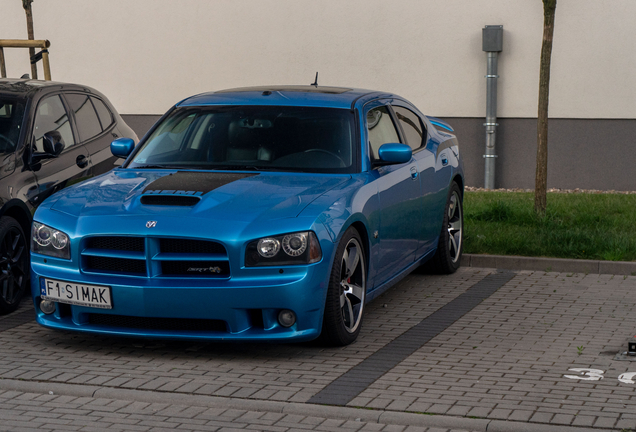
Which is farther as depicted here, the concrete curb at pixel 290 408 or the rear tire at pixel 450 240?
the rear tire at pixel 450 240

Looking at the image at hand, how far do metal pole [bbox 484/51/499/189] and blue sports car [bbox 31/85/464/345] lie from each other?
8312mm

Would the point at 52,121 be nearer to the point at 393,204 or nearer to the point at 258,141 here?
the point at 258,141

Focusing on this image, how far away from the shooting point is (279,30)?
55.6ft

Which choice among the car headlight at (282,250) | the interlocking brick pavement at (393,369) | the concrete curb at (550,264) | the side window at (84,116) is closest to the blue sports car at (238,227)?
the car headlight at (282,250)

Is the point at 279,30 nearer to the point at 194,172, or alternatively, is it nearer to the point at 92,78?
the point at 92,78

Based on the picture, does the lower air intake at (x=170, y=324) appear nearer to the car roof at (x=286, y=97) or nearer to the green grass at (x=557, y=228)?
the car roof at (x=286, y=97)

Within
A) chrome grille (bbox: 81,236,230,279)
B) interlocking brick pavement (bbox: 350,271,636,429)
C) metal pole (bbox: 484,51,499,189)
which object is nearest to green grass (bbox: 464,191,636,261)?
interlocking brick pavement (bbox: 350,271,636,429)

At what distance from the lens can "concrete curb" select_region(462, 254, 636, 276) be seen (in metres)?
9.09

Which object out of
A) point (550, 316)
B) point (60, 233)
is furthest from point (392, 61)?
point (60, 233)

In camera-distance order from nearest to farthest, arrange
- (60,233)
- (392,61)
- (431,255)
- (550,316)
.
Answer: (60,233) → (550,316) → (431,255) → (392,61)

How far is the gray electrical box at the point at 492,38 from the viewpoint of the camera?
15508 mm

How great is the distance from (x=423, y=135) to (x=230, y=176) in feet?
8.19

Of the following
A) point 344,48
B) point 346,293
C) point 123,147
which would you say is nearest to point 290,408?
point 346,293

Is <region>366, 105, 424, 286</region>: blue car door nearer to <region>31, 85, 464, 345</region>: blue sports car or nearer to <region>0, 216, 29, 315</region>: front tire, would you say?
<region>31, 85, 464, 345</region>: blue sports car
